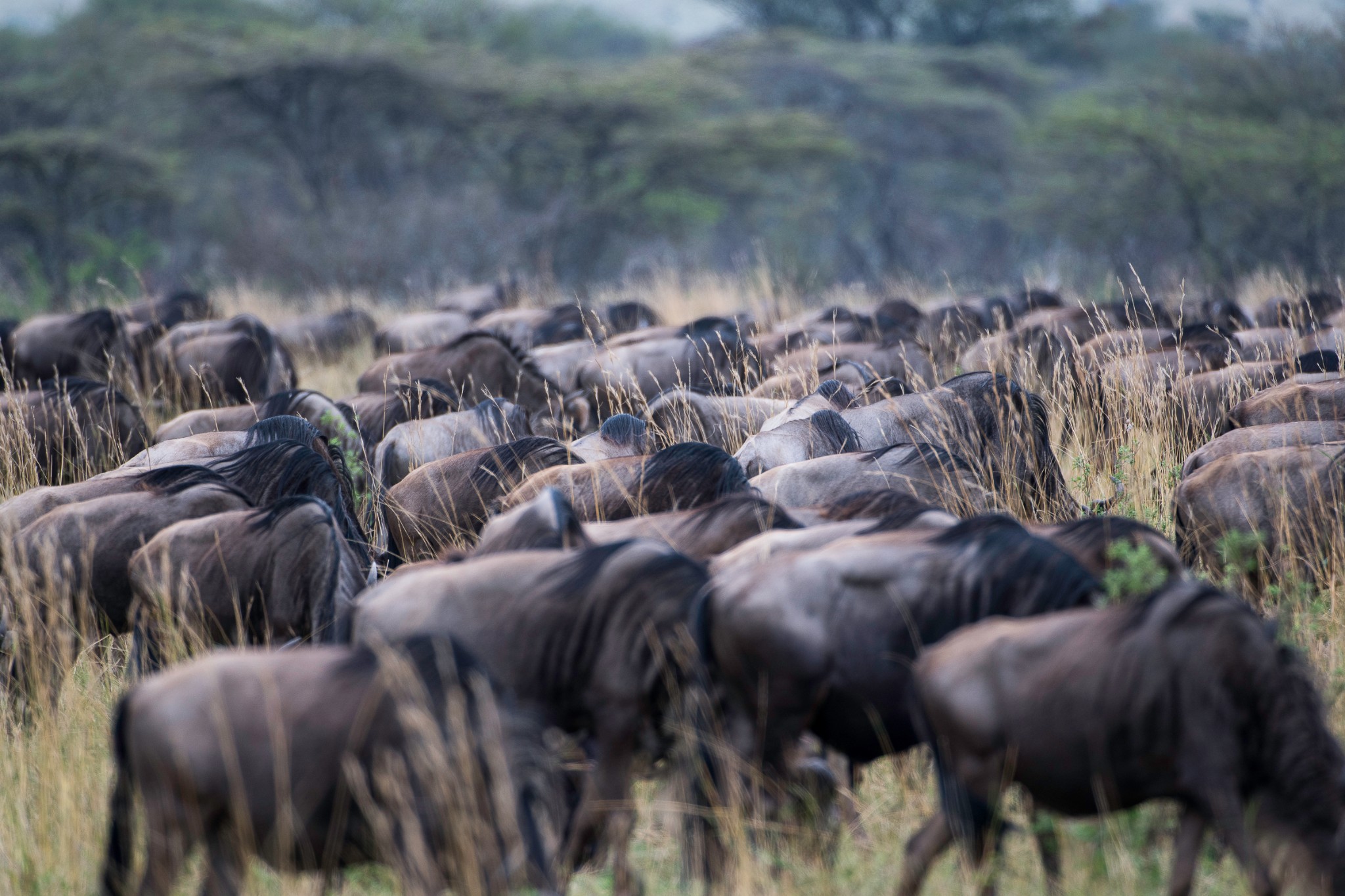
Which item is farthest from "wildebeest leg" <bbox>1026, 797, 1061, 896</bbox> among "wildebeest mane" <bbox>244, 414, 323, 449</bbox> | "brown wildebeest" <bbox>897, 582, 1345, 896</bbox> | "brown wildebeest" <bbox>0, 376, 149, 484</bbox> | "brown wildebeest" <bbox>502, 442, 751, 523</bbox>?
"brown wildebeest" <bbox>0, 376, 149, 484</bbox>

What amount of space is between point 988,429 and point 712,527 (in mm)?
2612

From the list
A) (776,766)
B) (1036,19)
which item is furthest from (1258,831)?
(1036,19)

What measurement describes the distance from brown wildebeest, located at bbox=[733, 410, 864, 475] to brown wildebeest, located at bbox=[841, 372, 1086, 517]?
377 millimetres

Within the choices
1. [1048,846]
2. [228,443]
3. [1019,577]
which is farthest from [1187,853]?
[228,443]

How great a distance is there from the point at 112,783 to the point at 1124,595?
2.61 metres

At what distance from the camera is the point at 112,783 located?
3.22 meters

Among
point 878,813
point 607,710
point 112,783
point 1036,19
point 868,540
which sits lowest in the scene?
point 878,813

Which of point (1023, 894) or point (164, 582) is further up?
point (164, 582)

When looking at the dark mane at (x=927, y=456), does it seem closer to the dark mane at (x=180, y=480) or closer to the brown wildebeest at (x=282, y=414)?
the dark mane at (x=180, y=480)

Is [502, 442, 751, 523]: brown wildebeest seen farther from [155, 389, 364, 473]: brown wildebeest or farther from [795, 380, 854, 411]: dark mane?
[155, 389, 364, 473]: brown wildebeest

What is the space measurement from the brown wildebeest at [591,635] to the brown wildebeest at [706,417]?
3.30m

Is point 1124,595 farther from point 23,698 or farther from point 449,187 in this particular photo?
point 449,187

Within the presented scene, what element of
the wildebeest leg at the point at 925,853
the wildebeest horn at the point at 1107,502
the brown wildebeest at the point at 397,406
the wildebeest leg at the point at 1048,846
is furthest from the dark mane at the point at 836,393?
the wildebeest leg at the point at 925,853

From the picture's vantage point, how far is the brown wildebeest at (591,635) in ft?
9.52
